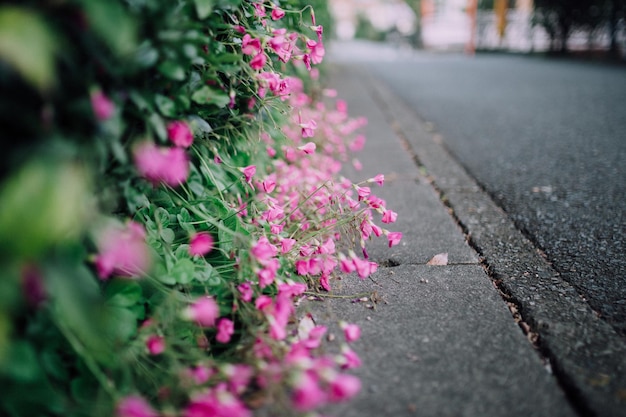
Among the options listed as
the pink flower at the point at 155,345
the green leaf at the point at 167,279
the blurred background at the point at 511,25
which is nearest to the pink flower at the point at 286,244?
the green leaf at the point at 167,279

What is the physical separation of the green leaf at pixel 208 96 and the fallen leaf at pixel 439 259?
891 mm

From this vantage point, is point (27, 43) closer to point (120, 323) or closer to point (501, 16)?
point (120, 323)

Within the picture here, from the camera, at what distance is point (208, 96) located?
3.97 ft

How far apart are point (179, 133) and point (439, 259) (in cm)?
101

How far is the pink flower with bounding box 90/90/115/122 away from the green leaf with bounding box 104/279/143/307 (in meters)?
0.41

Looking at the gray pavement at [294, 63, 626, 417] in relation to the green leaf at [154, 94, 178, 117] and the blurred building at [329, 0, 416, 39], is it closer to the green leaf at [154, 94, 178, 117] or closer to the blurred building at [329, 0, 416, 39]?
the green leaf at [154, 94, 178, 117]

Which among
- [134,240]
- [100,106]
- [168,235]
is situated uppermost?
[100,106]

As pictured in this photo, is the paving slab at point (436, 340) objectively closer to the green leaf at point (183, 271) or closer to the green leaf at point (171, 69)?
the green leaf at point (183, 271)

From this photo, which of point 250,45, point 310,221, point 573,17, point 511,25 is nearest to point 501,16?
point 511,25

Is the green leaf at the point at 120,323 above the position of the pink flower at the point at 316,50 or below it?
below

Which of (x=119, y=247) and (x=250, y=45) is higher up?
(x=250, y=45)

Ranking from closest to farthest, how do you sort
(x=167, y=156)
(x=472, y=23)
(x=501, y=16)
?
(x=167, y=156) → (x=501, y=16) → (x=472, y=23)

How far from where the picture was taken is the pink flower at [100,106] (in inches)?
34.0

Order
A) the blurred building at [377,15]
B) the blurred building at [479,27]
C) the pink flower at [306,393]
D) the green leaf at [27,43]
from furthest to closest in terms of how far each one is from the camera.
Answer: the blurred building at [377,15] → the blurred building at [479,27] → the pink flower at [306,393] → the green leaf at [27,43]
